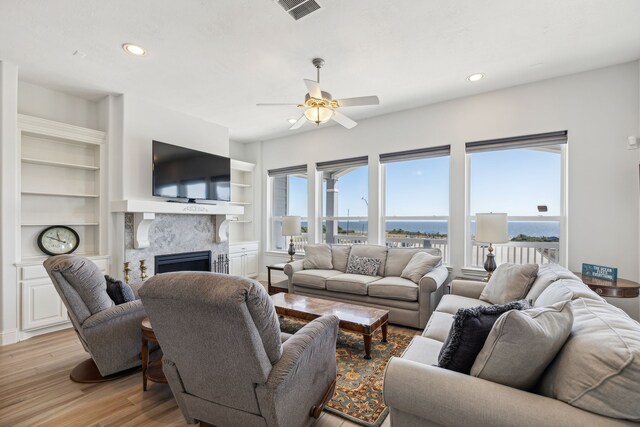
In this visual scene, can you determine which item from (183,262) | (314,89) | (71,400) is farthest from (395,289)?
(183,262)

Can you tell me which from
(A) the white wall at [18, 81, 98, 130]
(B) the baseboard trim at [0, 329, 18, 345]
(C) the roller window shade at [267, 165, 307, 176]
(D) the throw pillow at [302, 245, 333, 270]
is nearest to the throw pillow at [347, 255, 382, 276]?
(D) the throw pillow at [302, 245, 333, 270]

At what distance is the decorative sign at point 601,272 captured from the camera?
9.32 ft

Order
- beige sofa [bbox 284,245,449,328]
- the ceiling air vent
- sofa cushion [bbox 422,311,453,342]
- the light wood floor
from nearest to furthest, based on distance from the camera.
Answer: the light wood floor, sofa cushion [bbox 422,311,453,342], the ceiling air vent, beige sofa [bbox 284,245,449,328]

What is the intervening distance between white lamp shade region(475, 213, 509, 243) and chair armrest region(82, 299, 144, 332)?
3.40 metres

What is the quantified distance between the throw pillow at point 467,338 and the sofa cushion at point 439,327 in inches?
25.7

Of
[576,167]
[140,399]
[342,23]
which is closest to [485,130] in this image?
[576,167]

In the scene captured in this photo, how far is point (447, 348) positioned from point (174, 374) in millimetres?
1402

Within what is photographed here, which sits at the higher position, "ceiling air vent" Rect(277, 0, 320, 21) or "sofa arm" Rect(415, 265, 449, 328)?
"ceiling air vent" Rect(277, 0, 320, 21)

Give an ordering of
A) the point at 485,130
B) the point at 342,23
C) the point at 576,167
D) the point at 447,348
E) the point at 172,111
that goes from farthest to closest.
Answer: the point at 172,111
the point at 485,130
the point at 576,167
the point at 342,23
the point at 447,348

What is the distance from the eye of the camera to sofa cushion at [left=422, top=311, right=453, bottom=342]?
2125 millimetres

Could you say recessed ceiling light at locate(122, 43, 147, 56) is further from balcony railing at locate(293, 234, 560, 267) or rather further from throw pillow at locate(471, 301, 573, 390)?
balcony railing at locate(293, 234, 560, 267)

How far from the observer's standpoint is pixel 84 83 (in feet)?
11.9

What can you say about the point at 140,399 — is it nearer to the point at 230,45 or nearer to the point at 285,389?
the point at 285,389

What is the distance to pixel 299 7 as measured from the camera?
229cm
